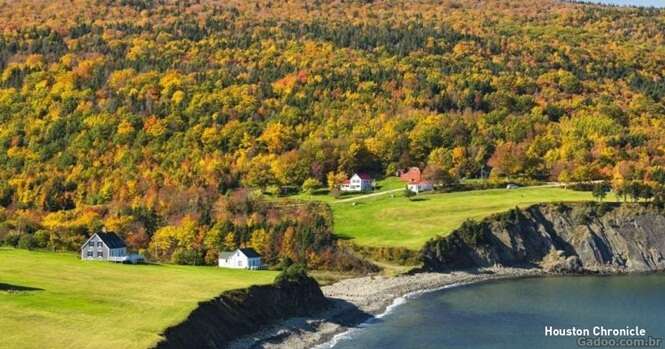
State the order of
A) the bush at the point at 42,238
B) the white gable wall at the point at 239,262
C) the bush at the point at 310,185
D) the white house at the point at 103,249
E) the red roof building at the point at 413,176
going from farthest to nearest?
the bush at the point at 310,185 < the red roof building at the point at 413,176 < the bush at the point at 42,238 < the white gable wall at the point at 239,262 < the white house at the point at 103,249

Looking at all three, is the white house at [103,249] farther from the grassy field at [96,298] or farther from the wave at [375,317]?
the wave at [375,317]

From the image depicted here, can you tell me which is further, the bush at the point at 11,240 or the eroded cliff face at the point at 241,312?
the bush at the point at 11,240

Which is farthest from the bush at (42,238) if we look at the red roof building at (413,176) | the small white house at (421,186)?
the red roof building at (413,176)

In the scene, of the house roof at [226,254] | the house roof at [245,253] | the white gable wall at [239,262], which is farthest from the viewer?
the house roof at [226,254]

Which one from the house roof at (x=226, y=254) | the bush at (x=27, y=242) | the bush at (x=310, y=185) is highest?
the bush at (x=310, y=185)

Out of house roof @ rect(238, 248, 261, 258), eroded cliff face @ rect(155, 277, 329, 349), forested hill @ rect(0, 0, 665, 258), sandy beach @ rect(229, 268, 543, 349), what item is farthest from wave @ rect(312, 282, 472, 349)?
forested hill @ rect(0, 0, 665, 258)

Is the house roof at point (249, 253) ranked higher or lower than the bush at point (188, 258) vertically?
higher

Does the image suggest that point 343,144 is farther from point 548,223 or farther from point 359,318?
point 359,318

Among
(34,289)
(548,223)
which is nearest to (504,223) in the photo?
(548,223)

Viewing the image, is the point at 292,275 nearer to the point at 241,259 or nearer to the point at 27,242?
the point at 241,259
